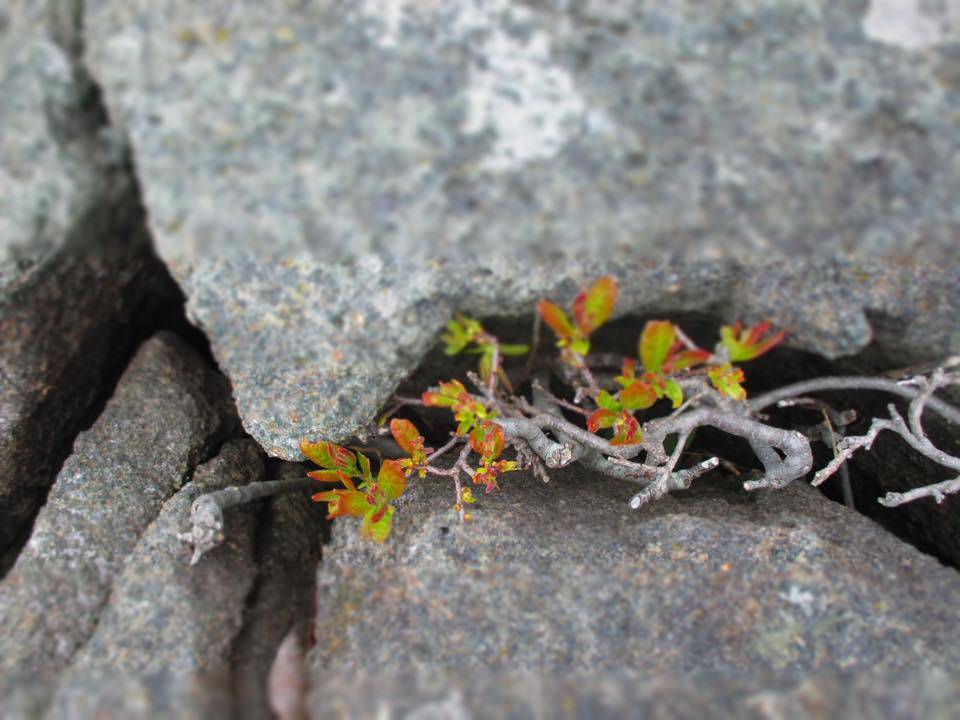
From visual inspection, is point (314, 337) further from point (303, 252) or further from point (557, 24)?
point (557, 24)

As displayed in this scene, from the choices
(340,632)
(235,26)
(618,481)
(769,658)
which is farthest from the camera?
(618,481)

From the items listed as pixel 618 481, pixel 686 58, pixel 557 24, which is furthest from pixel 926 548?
pixel 557 24

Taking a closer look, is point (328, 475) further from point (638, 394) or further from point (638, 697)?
point (638, 697)

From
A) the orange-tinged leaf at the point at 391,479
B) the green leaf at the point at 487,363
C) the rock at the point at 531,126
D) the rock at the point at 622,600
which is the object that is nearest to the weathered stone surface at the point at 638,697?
the rock at the point at 622,600

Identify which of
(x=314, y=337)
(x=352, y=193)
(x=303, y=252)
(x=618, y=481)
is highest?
(x=352, y=193)

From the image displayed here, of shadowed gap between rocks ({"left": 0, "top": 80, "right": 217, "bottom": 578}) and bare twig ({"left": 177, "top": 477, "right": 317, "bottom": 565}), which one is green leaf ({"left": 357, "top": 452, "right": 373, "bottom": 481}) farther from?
shadowed gap between rocks ({"left": 0, "top": 80, "right": 217, "bottom": 578})
